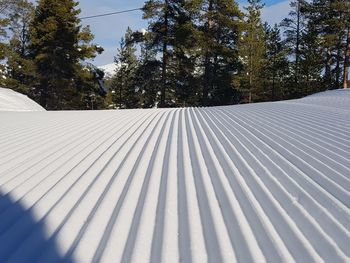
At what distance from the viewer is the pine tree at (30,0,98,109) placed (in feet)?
89.4

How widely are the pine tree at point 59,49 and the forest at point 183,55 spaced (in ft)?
0.22

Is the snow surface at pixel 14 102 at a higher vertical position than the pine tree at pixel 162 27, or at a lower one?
lower

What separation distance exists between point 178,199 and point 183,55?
2627 centimetres

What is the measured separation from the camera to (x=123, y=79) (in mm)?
43312

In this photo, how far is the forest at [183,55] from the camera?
27453mm

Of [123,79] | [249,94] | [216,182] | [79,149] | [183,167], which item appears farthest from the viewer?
[123,79]

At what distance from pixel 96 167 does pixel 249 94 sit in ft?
94.2

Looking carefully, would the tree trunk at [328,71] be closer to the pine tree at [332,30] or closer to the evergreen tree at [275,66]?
the pine tree at [332,30]

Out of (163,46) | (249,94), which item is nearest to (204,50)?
(163,46)

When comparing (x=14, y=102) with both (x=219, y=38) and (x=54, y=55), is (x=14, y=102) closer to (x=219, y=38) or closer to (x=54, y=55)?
(x=54, y=55)

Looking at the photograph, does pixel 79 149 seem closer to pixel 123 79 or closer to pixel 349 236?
pixel 349 236

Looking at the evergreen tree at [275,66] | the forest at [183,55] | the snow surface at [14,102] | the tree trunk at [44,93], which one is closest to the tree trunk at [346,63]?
the forest at [183,55]

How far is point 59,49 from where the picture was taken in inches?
1088

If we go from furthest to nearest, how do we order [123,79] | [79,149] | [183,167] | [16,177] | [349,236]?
1. [123,79]
2. [79,149]
3. [183,167]
4. [16,177]
5. [349,236]
